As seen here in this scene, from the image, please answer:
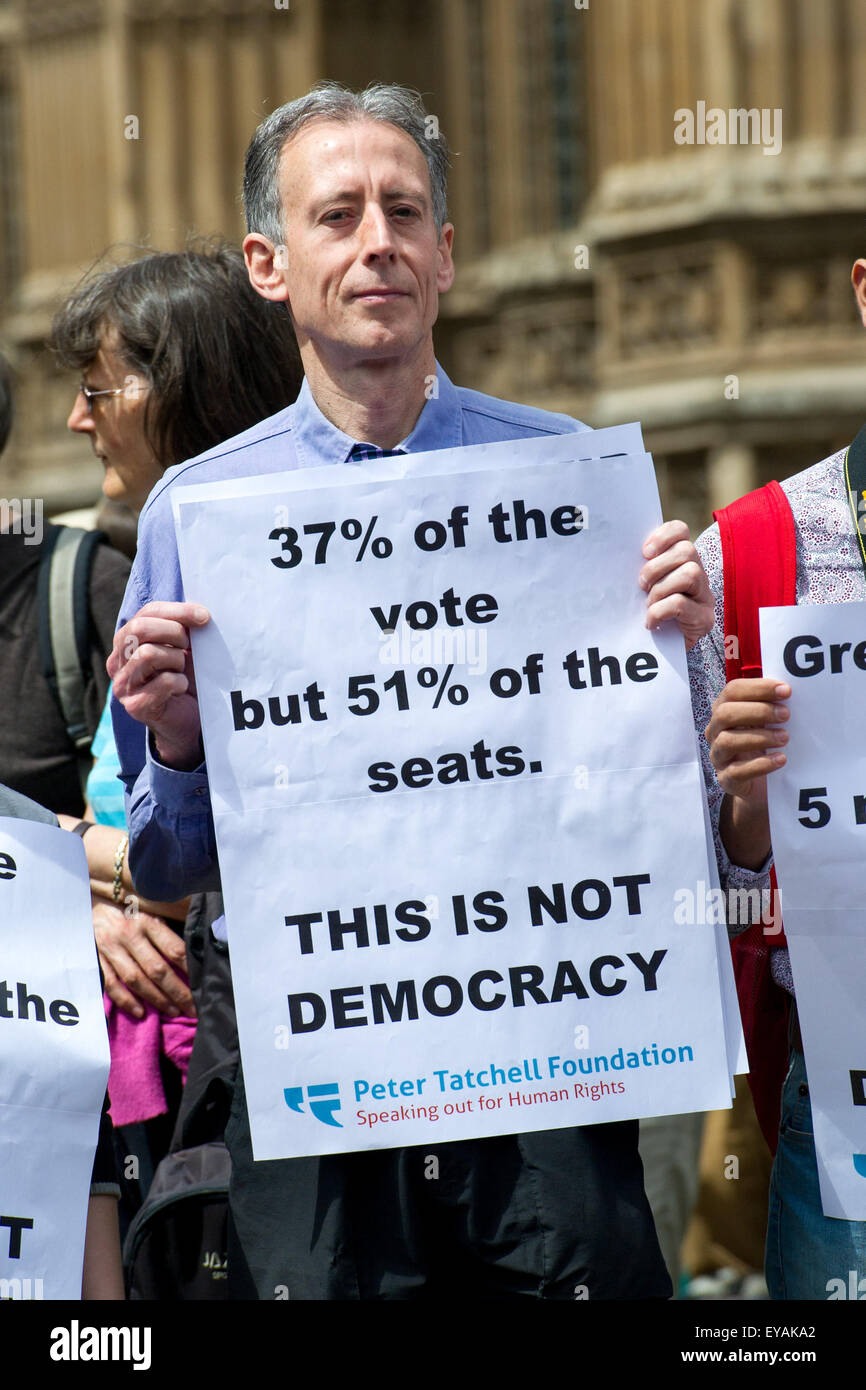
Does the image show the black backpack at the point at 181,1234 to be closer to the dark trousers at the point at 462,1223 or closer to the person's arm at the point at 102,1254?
the person's arm at the point at 102,1254

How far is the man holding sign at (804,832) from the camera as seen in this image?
6.67ft

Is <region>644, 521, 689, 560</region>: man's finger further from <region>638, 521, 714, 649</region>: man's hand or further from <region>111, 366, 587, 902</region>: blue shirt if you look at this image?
<region>111, 366, 587, 902</region>: blue shirt

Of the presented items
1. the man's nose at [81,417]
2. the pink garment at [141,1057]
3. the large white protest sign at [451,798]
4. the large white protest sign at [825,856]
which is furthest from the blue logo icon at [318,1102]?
the man's nose at [81,417]

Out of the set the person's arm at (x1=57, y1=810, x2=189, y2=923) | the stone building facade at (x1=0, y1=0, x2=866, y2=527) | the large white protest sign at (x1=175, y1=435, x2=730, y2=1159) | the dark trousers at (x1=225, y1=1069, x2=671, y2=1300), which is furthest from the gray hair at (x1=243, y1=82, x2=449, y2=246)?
the stone building facade at (x1=0, y1=0, x2=866, y2=527)

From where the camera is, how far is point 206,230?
361 inches

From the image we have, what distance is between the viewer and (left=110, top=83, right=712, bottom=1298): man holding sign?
2.00 metres

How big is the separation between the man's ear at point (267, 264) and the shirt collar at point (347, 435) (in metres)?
0.11

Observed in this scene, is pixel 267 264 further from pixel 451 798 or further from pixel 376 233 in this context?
pixel 451 798

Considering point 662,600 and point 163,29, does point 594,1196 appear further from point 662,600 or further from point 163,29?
point 163,29

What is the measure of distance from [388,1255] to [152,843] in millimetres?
511

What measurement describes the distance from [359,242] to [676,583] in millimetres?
507

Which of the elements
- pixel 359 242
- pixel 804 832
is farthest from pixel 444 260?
pixel 804 832

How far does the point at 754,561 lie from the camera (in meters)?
2.11

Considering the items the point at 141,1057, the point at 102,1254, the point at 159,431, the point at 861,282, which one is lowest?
the point at 102,1254
